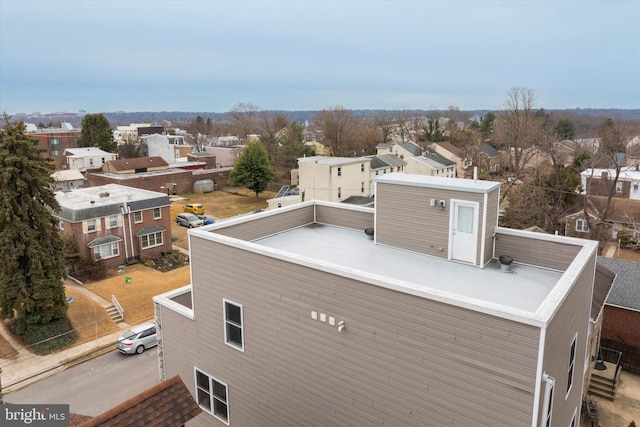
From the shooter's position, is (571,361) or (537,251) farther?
(537,251)

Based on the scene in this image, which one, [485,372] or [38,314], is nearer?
[485,372]

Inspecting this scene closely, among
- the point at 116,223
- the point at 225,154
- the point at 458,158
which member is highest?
the point at 225,154

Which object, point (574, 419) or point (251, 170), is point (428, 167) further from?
point (574, 419)

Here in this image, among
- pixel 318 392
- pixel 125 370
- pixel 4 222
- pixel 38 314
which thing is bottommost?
pixel 125 370

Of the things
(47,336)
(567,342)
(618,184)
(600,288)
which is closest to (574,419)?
(567,342)

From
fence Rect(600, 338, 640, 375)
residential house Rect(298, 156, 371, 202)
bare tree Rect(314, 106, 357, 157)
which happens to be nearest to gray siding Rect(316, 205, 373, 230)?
fence Rect(600, 338, 640, 375)

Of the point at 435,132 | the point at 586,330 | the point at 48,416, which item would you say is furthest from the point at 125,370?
the point at 435,132

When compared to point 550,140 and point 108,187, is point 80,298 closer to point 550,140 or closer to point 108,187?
point 108,187
